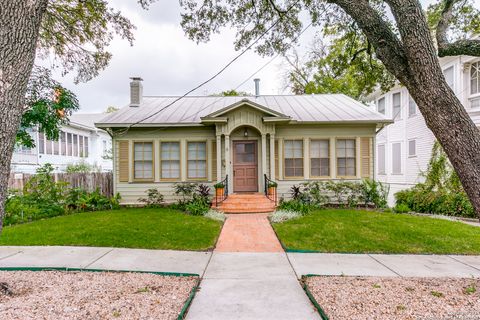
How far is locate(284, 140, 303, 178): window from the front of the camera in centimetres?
1122

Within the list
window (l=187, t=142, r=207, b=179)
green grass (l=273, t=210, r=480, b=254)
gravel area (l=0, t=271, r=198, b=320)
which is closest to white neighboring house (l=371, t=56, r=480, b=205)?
green grass (l=273, t=210, r=480, b=254)

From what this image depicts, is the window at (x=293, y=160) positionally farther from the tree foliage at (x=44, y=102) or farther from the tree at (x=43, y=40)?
the tree foliage at (x=44, y=102)

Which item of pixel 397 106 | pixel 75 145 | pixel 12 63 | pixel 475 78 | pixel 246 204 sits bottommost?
pixel 246 204

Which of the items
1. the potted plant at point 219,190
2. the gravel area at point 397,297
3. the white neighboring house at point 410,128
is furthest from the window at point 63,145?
the gravel area at point 397,297

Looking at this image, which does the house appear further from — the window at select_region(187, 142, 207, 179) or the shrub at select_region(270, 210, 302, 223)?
the shrub at select_region(270, 210, 302, 223)

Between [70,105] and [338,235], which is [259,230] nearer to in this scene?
[338,235]

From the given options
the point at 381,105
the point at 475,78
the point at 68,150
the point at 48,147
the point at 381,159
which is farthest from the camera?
the point at 68,150

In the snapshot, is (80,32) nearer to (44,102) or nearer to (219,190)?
(44,102)

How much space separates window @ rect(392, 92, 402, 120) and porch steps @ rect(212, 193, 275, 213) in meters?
12.1

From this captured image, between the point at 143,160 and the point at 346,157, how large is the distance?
28.0 ft

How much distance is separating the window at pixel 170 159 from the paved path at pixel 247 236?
12.1 feet

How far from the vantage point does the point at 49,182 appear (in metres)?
9.73

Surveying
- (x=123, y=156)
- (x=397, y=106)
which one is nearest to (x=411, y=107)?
(x=397, y=106)

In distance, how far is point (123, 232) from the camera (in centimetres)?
666
